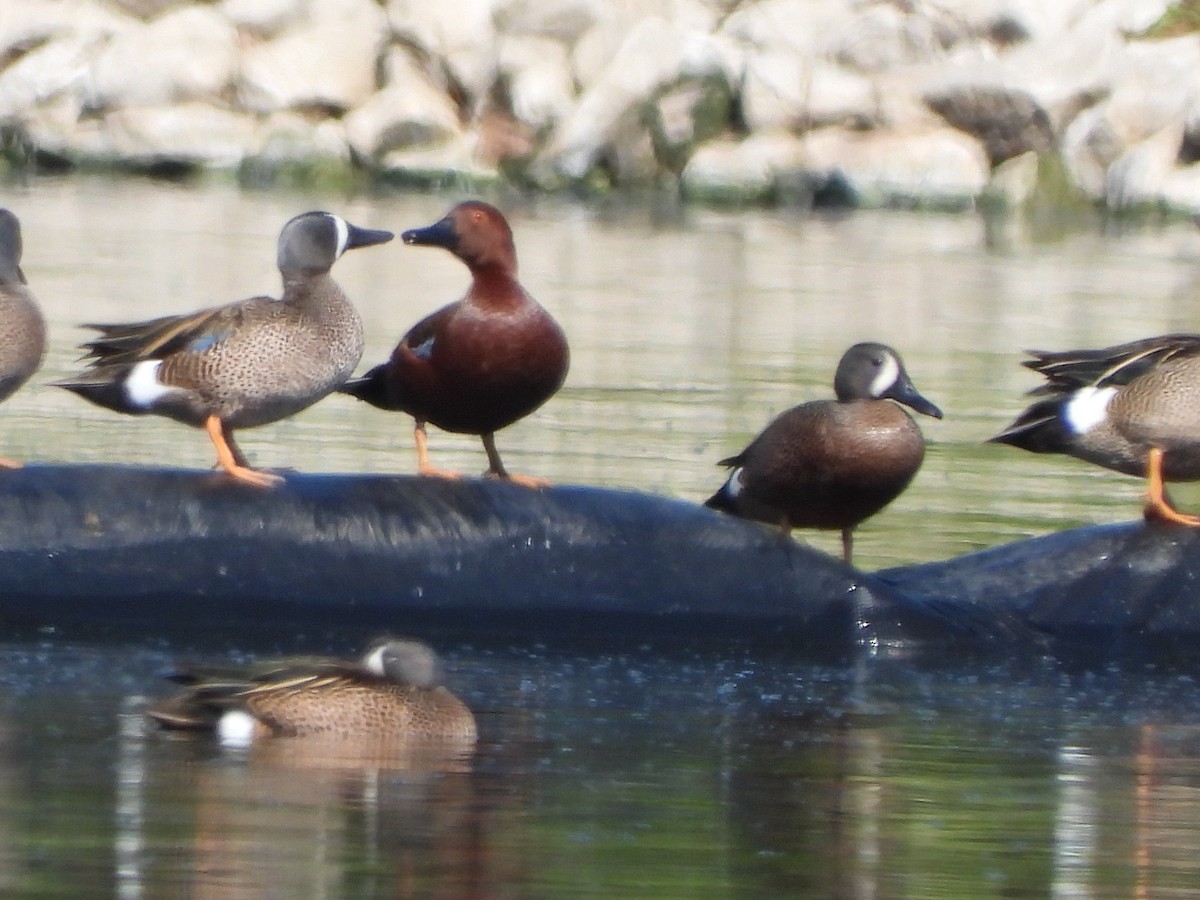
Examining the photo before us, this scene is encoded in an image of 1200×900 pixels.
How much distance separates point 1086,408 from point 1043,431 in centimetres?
16

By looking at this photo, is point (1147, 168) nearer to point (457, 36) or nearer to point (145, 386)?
point (457, 36)

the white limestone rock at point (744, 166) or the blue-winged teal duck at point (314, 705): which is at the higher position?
the white limestone rock at point (744, 166)

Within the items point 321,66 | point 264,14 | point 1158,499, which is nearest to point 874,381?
point 1158,499

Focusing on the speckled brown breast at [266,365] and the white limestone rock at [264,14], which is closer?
the speckled brown breast at [266,365]

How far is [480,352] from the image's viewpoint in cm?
838

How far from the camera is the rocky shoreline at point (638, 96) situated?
33031 millimetres

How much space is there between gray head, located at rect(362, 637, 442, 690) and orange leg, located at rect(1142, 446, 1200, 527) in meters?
2.83

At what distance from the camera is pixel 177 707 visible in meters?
6.57

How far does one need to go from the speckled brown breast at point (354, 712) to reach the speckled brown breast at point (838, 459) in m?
2.11

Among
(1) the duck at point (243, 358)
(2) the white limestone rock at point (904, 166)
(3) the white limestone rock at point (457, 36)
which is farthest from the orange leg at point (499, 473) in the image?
(3) the white limestone rock at point (457, 36)

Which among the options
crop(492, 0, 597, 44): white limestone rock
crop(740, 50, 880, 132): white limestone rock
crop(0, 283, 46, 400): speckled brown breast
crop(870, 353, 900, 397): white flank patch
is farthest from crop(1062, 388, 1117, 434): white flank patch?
crop(492, 0, 597, 44): white limestone rock

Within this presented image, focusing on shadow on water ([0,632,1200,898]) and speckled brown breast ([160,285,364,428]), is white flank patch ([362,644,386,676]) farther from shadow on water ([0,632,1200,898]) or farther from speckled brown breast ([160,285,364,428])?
speckled brown breast ([160,285,364,428])

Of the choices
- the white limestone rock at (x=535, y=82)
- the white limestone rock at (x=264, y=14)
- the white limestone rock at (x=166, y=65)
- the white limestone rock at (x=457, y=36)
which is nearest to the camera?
the white limestone rock at (x=535, y=82)

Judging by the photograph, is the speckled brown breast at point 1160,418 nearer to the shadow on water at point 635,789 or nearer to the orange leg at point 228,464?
the shadow on water at point 635,789
